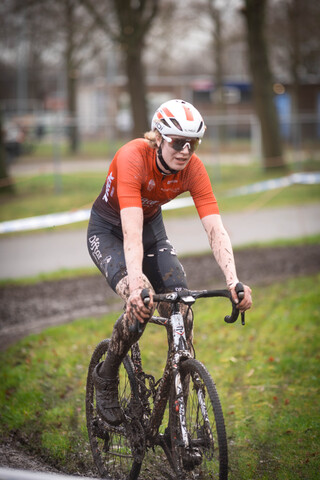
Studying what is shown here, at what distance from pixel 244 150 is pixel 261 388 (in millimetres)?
29719

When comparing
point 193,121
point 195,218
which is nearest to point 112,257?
point 193,121

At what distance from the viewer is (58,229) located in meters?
14.1

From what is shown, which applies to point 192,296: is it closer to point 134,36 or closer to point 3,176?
point 134,36

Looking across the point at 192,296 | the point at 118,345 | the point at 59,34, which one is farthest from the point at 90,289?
the point at 59,34

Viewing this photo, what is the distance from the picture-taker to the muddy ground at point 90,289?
788cm

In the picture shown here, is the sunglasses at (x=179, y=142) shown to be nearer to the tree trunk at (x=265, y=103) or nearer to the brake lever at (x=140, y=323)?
the brake lever at (x=140, y=323)

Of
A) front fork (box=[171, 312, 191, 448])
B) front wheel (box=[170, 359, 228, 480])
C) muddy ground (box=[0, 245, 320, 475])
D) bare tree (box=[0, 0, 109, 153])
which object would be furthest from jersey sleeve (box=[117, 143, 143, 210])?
bare tree (box=[0, 0, 109, 153])

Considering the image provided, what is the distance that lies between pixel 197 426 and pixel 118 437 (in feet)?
3.22

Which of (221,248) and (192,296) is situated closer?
(192,296)

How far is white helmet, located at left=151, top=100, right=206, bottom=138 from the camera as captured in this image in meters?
3.76

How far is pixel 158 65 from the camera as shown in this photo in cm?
4138

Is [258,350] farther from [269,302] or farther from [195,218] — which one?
[195,218]

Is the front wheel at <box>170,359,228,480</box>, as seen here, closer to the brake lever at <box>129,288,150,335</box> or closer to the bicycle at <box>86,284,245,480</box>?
the bicycle at <box>86,284,245,480</box>

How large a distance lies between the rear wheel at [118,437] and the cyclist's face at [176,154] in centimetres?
127
